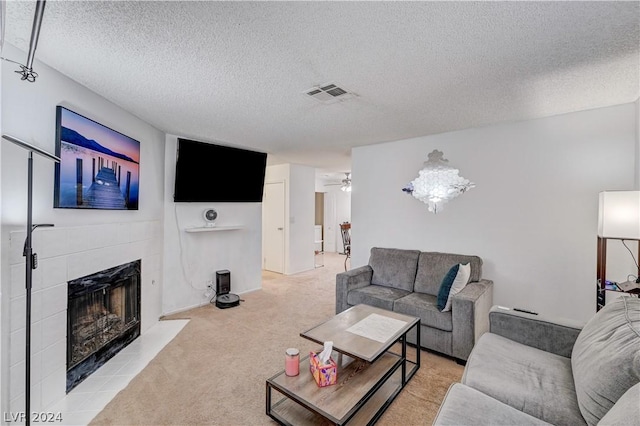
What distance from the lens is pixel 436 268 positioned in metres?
3.21

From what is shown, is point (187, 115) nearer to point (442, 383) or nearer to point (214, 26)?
point (214, 26)

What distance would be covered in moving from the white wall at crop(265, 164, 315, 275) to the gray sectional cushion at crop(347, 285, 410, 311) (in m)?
2.72

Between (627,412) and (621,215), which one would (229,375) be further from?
(621,215)

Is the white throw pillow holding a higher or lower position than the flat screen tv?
lower

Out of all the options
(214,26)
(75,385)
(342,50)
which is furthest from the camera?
(75,385)

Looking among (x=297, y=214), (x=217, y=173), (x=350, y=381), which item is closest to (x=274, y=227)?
(x=297, y=214)

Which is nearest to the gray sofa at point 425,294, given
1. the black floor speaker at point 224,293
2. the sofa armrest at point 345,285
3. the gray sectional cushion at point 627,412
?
the sofa armrest at point 345,285

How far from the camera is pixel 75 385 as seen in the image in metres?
2.13

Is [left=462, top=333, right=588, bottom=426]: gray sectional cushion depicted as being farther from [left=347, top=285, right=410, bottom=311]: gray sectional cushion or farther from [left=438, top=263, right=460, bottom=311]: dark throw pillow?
[left=347, top=285, right=410, bottom=311]: gray sectional cushion

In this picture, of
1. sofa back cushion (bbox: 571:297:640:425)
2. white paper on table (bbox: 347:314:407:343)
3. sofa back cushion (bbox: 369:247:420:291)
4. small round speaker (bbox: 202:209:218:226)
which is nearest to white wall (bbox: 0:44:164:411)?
small round speaker (bbox: 202:209:218:226)

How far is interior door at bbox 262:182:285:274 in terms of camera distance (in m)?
5.86

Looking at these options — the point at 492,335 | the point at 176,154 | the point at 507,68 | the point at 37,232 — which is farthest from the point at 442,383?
the point at 176,154

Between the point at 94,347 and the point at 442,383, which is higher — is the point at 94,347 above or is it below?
above

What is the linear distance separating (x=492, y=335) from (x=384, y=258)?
168 centimetres
